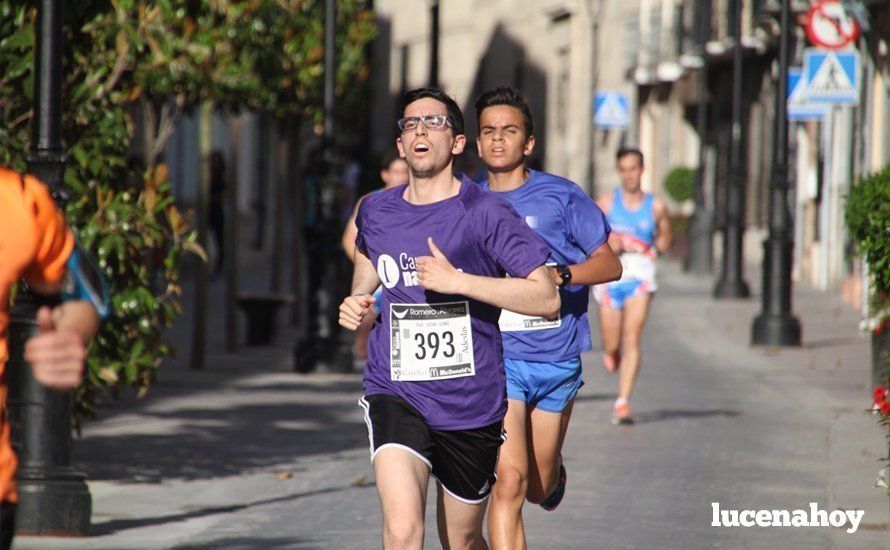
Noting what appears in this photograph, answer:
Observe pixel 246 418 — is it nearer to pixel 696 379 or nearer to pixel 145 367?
pixel 145 367

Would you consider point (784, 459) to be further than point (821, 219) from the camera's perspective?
No

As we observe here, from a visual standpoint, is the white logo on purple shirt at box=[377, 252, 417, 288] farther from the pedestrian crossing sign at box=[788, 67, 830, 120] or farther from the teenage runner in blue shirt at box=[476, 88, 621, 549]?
the pedestrian crossing sign at box=[788, 67, 830, 120]

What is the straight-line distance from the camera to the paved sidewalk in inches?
328

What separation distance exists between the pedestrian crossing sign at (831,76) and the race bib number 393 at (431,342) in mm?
14636

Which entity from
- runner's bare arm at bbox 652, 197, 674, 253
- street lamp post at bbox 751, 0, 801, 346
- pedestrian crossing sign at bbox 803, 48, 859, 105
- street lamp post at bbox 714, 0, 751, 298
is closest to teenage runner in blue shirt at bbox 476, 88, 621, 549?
runner's bare arm at bbox 652, 197, 674, 253

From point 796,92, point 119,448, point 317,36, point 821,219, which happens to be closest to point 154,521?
point 119,448

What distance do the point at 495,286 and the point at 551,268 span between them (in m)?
1.16

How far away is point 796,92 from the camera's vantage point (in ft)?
75.3

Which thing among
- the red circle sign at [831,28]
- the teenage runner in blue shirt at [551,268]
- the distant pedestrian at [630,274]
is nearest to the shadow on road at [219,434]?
the distant pedestrian at [630,274]

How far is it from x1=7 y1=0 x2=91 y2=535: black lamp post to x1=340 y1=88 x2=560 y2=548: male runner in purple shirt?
2.33 meters

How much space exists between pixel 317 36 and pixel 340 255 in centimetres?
302

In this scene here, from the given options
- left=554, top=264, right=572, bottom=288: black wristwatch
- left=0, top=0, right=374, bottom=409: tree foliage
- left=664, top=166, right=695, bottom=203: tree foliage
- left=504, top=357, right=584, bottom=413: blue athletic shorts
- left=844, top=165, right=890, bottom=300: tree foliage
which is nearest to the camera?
left=554, top=264, right=572, bottom=288: black wristwatch

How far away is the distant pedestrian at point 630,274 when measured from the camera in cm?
1246

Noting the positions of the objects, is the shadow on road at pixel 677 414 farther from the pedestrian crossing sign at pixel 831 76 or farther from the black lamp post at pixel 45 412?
the pedestrian crossing sign at pixel 831 76
